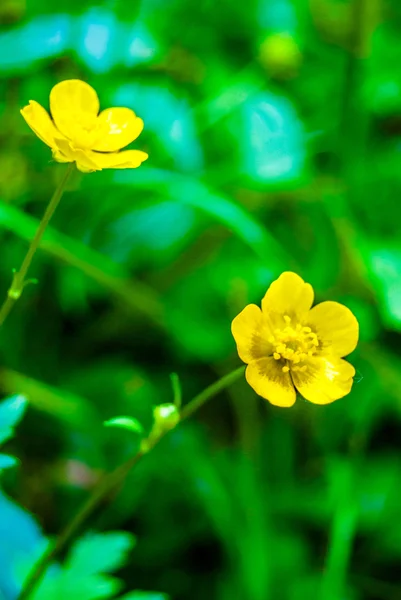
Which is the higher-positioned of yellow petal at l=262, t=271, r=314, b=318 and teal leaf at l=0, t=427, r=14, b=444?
yellow petal at l=262, t=271, r=314, b=318

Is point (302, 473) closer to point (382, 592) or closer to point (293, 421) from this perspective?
point (293, 421)

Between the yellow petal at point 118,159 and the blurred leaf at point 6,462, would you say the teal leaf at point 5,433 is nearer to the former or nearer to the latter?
the blurred leaf at point 6,462

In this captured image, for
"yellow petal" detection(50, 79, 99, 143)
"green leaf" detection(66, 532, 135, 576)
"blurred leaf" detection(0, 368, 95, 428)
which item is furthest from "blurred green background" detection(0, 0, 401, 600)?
"yellow petal" detection(50, 79, 99, 143)

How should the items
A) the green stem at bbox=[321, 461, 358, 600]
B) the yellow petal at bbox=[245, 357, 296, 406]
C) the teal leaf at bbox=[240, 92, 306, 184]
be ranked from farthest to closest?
1. the teal leaf at bbox=[240, 92, 306, 184]
2. the green stem at bbox=[321, 461, 358, 600]
3. the yellow petal at bbox=[245, 357, 296, 406]

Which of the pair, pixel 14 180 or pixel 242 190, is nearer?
pixel 14 180

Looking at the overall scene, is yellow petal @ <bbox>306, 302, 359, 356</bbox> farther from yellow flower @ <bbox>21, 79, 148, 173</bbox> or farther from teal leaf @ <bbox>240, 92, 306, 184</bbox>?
teal leaf @ <bbox>240, 92, 306, 184</bbox>

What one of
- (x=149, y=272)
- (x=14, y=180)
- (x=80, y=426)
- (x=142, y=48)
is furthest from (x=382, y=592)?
(x=142, y=48)

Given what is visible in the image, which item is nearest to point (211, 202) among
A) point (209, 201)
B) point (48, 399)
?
point (209, 201)
